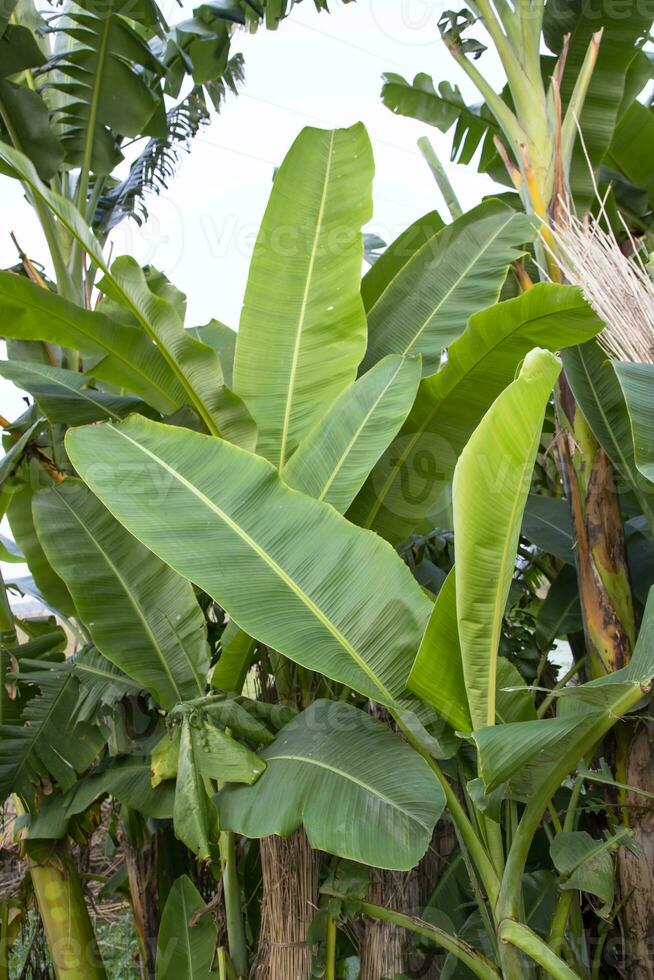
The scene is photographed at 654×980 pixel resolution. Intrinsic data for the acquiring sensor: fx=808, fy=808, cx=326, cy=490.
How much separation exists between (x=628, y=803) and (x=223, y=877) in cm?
82

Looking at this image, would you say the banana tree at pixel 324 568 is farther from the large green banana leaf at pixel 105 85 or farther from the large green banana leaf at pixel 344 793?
the large green banana leaf at pixel 105 85

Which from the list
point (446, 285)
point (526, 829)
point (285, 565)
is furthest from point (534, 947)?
point (446, 285)

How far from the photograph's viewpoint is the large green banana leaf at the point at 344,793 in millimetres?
1209

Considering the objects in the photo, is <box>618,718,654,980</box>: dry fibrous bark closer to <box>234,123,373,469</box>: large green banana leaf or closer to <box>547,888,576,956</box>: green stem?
<box>547,888,576,956</box>: green stem

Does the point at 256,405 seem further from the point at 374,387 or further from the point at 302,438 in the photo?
the point at 374,387

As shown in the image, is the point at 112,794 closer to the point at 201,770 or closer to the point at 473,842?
the point at 201,770

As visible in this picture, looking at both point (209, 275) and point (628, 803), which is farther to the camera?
point (209, 275)

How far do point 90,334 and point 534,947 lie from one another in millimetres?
1374

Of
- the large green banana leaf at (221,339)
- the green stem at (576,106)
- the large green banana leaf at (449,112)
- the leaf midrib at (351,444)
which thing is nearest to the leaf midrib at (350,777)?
the leaf midrib at (351,444)

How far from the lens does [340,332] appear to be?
1737 mm

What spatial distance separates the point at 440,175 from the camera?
2.43 m

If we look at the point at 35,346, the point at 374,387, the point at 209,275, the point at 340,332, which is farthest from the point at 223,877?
the point at 209,275

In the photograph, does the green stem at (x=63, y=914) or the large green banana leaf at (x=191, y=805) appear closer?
the large green banana leaf at (x=191, y=805)

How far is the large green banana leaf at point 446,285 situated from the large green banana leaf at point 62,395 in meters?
0.62
